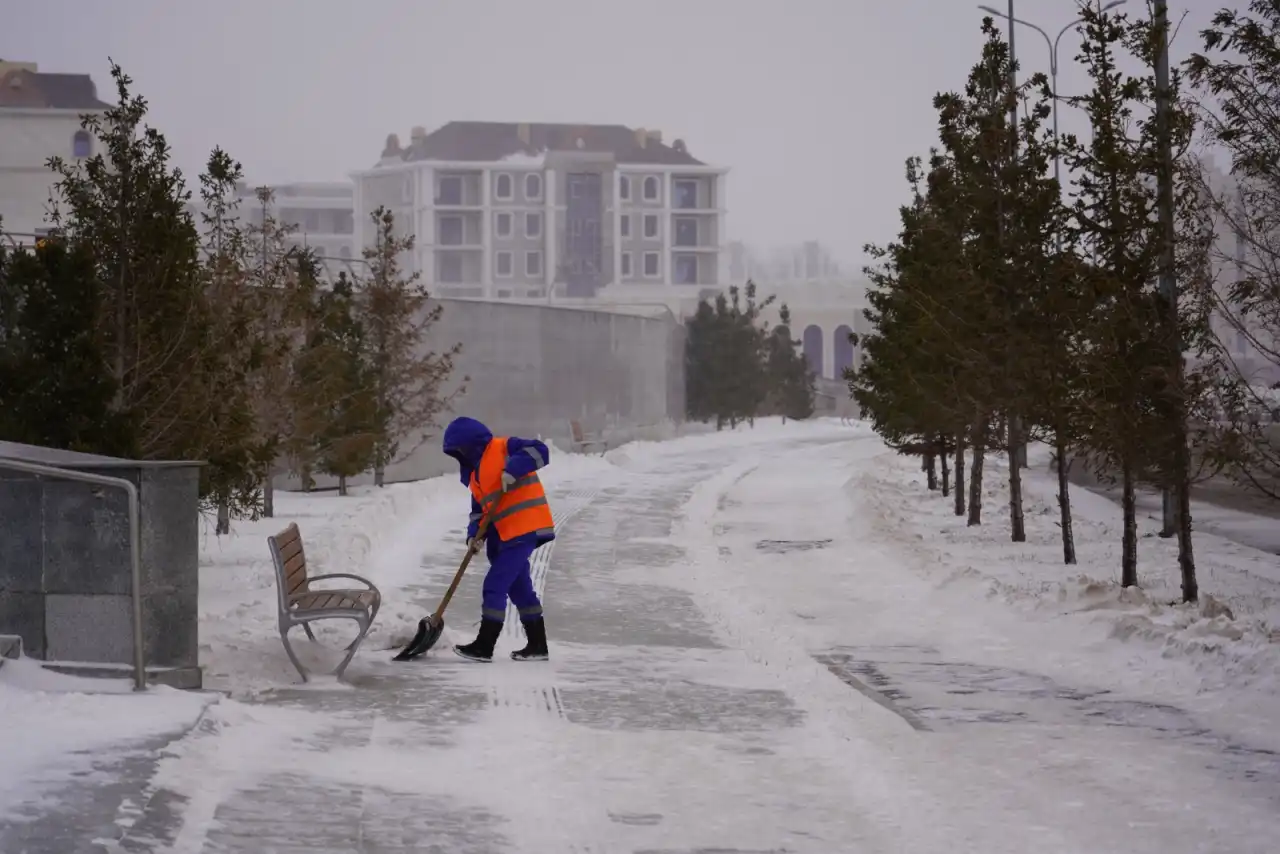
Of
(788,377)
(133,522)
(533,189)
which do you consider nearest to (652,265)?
(533,189)

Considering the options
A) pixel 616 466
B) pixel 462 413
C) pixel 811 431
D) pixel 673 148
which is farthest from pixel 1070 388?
pixel 673 148

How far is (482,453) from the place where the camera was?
37.7 feet

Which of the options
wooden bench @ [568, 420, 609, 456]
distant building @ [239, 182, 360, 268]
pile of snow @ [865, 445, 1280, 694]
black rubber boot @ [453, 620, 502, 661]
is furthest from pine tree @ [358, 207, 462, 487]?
distant building @ [239, 182, 360, 268]

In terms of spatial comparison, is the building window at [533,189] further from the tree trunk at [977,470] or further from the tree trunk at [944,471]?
the tree trunk at [977,470]

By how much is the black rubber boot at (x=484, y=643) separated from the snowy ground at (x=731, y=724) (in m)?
0.09

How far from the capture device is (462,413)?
3372 centimetres

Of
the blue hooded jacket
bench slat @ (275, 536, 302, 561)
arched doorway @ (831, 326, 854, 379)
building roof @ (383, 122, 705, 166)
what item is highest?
building roof @ (383, 122, 705, 166)

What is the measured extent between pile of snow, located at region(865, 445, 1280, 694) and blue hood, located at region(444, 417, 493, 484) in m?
4.42

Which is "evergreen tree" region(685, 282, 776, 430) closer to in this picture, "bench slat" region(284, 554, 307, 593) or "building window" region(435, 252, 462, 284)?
"bench slat" region(284, 554, 307, 593)

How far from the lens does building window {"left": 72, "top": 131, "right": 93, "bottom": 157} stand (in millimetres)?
81256

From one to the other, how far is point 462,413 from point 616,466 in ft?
20.6

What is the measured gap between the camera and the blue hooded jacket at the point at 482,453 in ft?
36.4

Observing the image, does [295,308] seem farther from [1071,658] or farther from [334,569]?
[1071,658]

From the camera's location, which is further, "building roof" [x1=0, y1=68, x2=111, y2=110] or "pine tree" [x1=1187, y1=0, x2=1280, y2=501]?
"building roof" [x1=0, y1=68, x2=111, y2=110]
